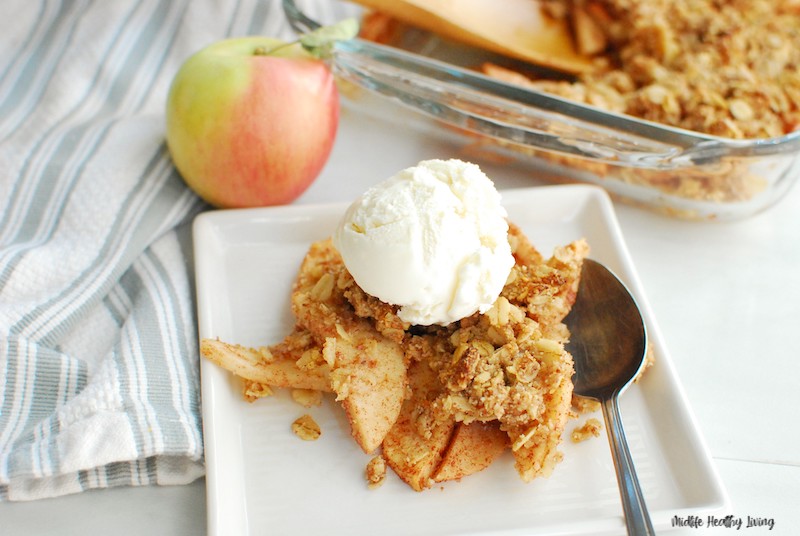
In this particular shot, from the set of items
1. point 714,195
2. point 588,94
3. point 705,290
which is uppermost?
point 588,94

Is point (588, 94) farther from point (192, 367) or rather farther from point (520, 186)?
point (192, 367)

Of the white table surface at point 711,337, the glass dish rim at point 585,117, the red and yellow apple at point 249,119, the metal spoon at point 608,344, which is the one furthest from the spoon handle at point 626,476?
the red and yellow apple at point 249,119

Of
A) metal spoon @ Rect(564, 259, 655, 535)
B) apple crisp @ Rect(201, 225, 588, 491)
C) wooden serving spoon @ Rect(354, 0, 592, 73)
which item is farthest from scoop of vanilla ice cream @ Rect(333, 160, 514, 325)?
wooden serving spoon @ Rect(354, 0, 592, 73)

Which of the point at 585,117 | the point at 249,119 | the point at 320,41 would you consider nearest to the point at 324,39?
the point at 320,41

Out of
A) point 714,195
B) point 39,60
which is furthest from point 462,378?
point 39,60

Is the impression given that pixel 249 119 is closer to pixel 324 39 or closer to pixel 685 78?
pixel 324 39

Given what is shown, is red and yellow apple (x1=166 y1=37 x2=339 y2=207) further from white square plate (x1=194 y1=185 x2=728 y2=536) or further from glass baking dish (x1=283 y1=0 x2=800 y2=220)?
white square plate (x1=194 y1=185 x2=728 y2=536)
